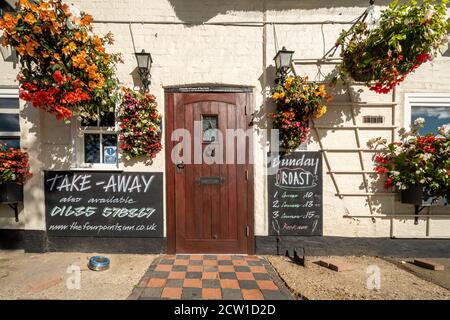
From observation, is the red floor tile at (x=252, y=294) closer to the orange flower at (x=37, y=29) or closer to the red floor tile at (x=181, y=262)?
the red floor tile at (x=181, y=262)

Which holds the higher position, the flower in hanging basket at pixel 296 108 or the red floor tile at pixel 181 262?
the flower in hanging basket at pixel 296 108

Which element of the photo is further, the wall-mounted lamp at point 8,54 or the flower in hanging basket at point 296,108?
the wall-mounted lamp at point 8,54

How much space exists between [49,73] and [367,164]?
4.64 meters

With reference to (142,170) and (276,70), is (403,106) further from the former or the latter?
(142,170)

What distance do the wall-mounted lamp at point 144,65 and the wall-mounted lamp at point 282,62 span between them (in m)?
1.94

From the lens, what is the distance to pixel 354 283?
2896 mm

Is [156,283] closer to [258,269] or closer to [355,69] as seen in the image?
[258,269]

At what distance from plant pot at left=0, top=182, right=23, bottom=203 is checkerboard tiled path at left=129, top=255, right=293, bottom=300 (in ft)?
7.79

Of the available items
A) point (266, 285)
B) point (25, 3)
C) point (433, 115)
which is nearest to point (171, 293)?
point (266, 285)

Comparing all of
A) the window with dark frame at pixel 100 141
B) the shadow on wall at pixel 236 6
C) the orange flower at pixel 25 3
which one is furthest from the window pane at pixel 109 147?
the shadow on wall at pixel 236 6

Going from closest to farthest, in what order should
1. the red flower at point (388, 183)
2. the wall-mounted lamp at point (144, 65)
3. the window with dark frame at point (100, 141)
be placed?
1. the wall-mounted lamp at point (144, 65)
2. the red flower at point (388, 183)
3. the window with dark frame at point (100, 141)

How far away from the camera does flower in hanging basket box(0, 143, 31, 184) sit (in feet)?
Result: 11.2

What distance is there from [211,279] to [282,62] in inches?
125

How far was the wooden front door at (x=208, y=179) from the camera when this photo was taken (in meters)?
3.76
